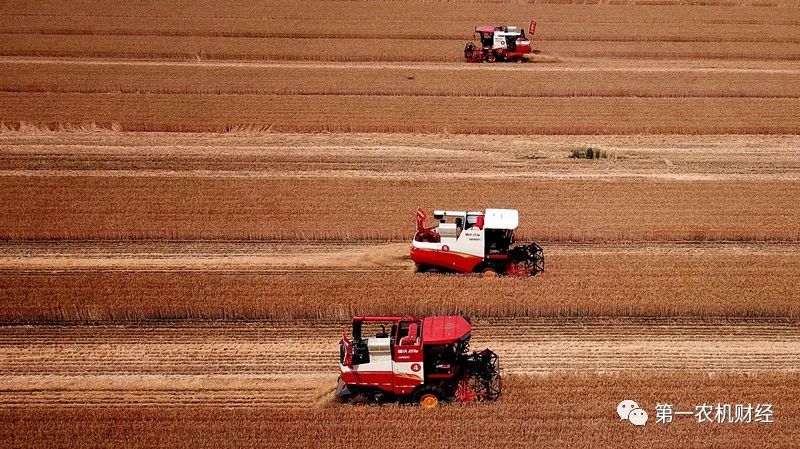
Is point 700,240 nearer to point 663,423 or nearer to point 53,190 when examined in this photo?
point 663,423

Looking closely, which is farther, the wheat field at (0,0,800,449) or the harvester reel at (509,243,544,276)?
the harvester reel at (509,243,544,276)

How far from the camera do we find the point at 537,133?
103 ft

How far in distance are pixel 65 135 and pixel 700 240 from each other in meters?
24.5

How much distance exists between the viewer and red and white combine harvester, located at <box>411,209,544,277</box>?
19.1 meters

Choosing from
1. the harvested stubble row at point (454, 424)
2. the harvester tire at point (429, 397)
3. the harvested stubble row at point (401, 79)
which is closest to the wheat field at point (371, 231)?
the harvested stubble row at point (454, 424)

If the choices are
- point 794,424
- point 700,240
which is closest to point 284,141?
point 700,240

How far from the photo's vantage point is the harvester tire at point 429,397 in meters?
14.8

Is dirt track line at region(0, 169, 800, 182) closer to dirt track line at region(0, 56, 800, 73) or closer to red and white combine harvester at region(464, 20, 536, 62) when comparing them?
dirt track line at region(0, 56, 800, 73)

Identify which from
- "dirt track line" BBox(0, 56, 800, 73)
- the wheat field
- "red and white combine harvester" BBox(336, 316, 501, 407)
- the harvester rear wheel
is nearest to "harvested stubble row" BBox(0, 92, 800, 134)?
the wheat field

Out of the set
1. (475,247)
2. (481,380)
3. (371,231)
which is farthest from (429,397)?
(371,231)

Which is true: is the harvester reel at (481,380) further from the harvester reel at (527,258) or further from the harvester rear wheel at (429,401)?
the harvester reel at (527,258)

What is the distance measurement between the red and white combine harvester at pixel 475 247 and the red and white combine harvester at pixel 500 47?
23.1 m

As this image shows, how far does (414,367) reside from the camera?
1461 centimetres

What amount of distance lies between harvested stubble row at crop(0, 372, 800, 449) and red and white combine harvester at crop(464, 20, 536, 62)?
28.3 meters
